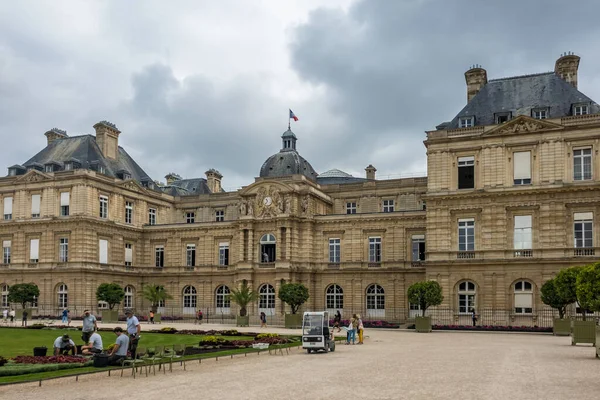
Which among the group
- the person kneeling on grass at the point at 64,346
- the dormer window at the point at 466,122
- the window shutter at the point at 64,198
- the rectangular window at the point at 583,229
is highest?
the dormer window at the point at 466,122

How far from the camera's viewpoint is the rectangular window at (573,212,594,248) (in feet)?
152

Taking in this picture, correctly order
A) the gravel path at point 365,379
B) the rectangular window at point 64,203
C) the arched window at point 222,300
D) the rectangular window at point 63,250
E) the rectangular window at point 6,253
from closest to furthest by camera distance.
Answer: the gravel path at point 365,379
the rectangular window at point 63,250
the rectangular window at point 64,203
the arched window at point 222,300
the rectangular window at point 6,253

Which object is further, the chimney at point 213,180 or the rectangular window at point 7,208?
the chimney at point 213,180

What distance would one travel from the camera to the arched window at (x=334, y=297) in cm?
5981

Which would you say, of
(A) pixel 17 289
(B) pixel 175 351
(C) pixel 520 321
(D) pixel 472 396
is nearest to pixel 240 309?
(A) pixel 17 289

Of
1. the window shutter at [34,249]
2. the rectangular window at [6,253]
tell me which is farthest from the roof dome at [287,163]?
the rectangular window at [6,253]

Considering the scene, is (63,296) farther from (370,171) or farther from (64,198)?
(370,171)

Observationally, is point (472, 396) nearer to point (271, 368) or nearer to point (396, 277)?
point (271, 368)

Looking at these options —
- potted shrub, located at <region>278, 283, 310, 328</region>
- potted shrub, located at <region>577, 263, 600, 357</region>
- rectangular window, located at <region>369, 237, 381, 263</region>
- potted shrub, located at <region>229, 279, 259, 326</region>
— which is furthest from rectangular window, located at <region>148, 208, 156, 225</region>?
potted shrub, located at <region>577, 263, 600, 357</region>

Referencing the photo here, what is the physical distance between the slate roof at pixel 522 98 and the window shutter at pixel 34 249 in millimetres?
38725

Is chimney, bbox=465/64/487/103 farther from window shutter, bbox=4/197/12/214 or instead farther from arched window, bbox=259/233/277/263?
window shutter, bbox=4/197/12/214

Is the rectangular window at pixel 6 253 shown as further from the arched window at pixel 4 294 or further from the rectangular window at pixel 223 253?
the rectangular window at pixel 223 253

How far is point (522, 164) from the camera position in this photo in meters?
48.6

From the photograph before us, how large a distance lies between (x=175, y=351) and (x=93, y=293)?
130 feet
